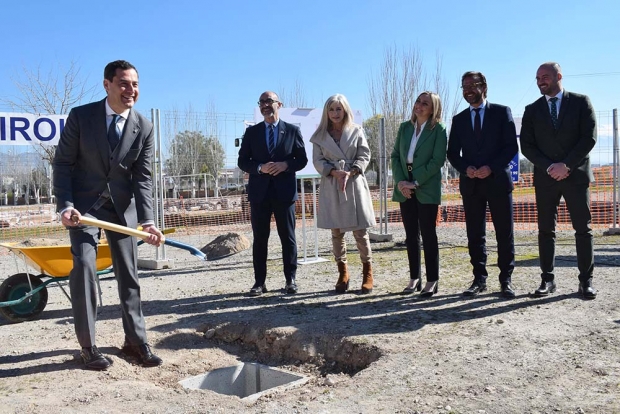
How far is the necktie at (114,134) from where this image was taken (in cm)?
405

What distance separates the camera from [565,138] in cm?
534

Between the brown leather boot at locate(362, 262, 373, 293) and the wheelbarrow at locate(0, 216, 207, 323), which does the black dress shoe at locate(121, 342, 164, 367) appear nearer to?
the wheelbarrow at locate(0, 216, 207, 323)

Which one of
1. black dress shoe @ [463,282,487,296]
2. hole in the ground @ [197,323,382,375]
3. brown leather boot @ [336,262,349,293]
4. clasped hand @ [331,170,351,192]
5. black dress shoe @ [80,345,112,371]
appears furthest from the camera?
brown leather boot @ [336,262,349,293]

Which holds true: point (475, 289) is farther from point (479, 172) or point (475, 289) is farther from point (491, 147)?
point (491, 147)

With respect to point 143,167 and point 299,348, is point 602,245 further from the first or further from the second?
point 143,167

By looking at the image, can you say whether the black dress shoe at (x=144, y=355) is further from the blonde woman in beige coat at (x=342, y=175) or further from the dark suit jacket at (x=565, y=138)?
the dark suit jacket at (x=565, y=138)

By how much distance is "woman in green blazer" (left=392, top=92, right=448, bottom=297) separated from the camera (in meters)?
5.70

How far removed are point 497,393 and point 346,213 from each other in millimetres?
2951

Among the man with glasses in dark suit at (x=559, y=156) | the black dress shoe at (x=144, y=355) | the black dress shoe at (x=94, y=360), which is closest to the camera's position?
the black dress shoe at (x=94, y=360)

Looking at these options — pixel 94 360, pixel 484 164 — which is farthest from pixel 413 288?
pixel 94 360

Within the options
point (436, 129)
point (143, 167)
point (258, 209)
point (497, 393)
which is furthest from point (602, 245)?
point (143, 167)

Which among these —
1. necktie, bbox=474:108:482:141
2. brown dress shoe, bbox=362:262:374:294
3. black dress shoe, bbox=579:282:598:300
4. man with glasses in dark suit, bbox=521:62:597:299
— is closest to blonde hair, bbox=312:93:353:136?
necktie, bbox=474:108:482:141

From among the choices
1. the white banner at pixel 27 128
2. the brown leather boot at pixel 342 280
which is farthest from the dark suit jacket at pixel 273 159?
the white banner at pixel 27 128

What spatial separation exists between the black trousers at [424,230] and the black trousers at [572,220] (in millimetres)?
1010
